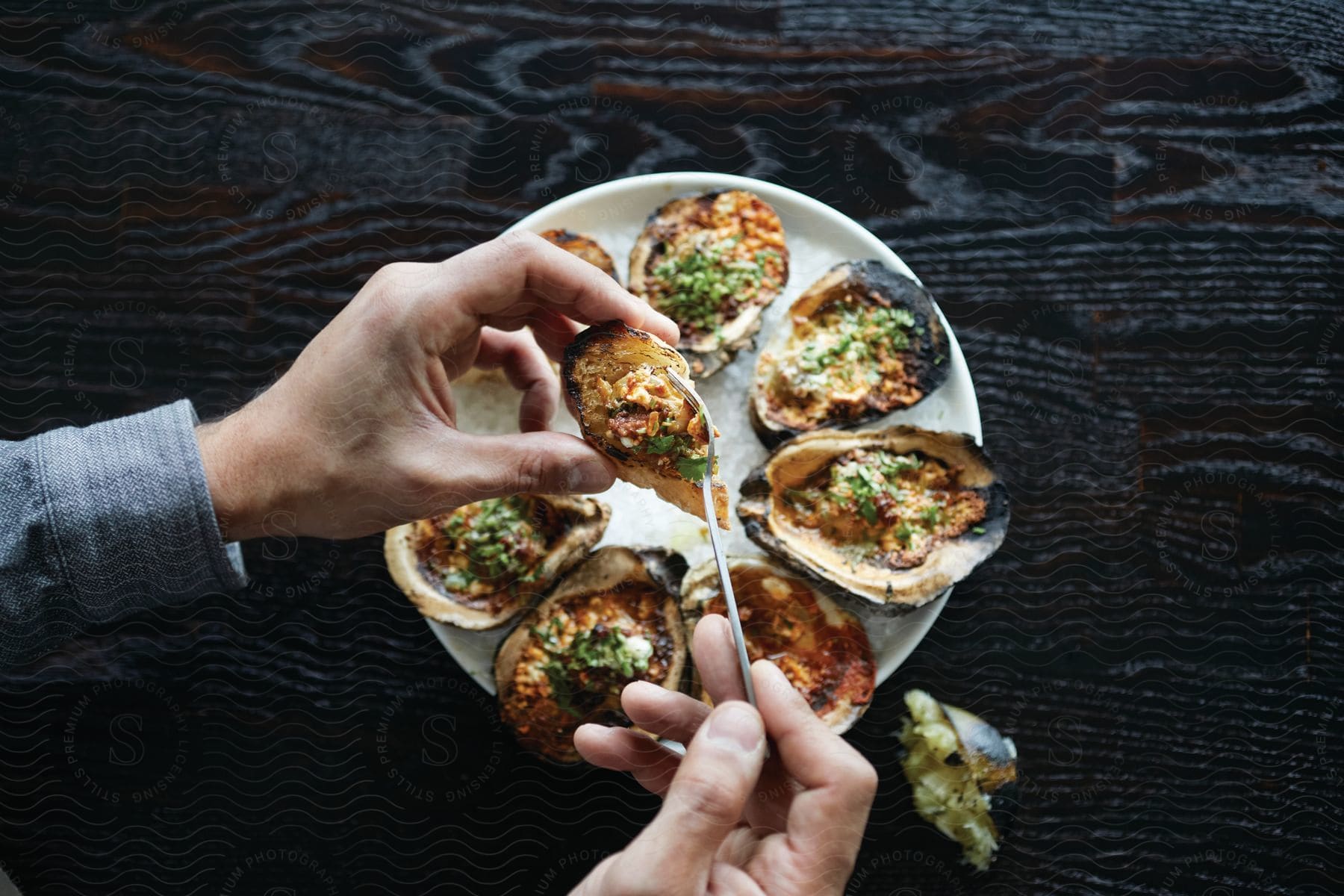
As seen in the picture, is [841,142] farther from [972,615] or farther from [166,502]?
[166,502]

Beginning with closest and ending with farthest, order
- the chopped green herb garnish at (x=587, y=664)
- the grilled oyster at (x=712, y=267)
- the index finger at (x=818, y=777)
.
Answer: the index finger at (x=818, y=777)
the chopped green herb garnish at (x=587, y=664)
the grilled oyster at (x=712, y=267)

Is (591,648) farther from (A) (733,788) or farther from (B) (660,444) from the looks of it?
(A) (733,788)

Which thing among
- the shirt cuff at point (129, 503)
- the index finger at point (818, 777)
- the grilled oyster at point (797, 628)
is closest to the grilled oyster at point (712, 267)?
the grilled oyster at point (797, 628)

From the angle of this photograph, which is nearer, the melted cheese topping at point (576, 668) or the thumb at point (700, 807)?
the thumb at point (700, 807)

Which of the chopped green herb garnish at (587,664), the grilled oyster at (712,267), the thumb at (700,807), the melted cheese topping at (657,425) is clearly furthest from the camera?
the grilled oyster at (712,267)

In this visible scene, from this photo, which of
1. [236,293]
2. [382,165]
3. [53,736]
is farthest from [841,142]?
[53,736]

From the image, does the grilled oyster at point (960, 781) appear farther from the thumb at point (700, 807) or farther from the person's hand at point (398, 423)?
the person's hand at point (398, 423)
